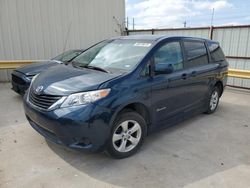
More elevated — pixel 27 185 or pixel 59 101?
pixel 59 101

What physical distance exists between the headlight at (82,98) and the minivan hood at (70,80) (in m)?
0.06

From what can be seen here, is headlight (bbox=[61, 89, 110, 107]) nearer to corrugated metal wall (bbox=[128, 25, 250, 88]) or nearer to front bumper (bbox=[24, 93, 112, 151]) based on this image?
front bumper (bbox=[24, 93, 112, 151])

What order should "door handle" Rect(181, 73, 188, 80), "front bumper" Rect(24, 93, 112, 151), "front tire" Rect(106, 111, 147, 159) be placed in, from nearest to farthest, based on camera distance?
1. "front bumper" Rect(24, 93, 112, 151)
2. "front tire" Rect(106, 111, 147, 159)
3. "door handle" Rect(181, 73, 188, 80)

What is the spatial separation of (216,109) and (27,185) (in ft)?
14.4

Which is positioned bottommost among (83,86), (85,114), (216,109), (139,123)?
(216,109)

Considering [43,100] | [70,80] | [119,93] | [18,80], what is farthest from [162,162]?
[18,80]

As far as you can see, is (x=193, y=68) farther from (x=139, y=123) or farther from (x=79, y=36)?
(x=79, y=36)

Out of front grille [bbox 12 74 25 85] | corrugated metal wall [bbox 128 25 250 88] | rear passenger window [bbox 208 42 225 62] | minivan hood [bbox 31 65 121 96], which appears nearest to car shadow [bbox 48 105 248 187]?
minivan hood [bbox 31 65 121 96]

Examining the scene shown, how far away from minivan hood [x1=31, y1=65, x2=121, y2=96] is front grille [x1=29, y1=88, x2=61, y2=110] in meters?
0.05

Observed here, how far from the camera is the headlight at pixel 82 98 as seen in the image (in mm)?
2711

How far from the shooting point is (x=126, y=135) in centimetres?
313

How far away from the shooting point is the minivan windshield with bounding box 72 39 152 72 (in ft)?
11.0

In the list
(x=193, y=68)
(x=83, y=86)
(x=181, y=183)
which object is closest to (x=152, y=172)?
(x=181, y=183)

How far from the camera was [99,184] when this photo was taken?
8.66 ft
